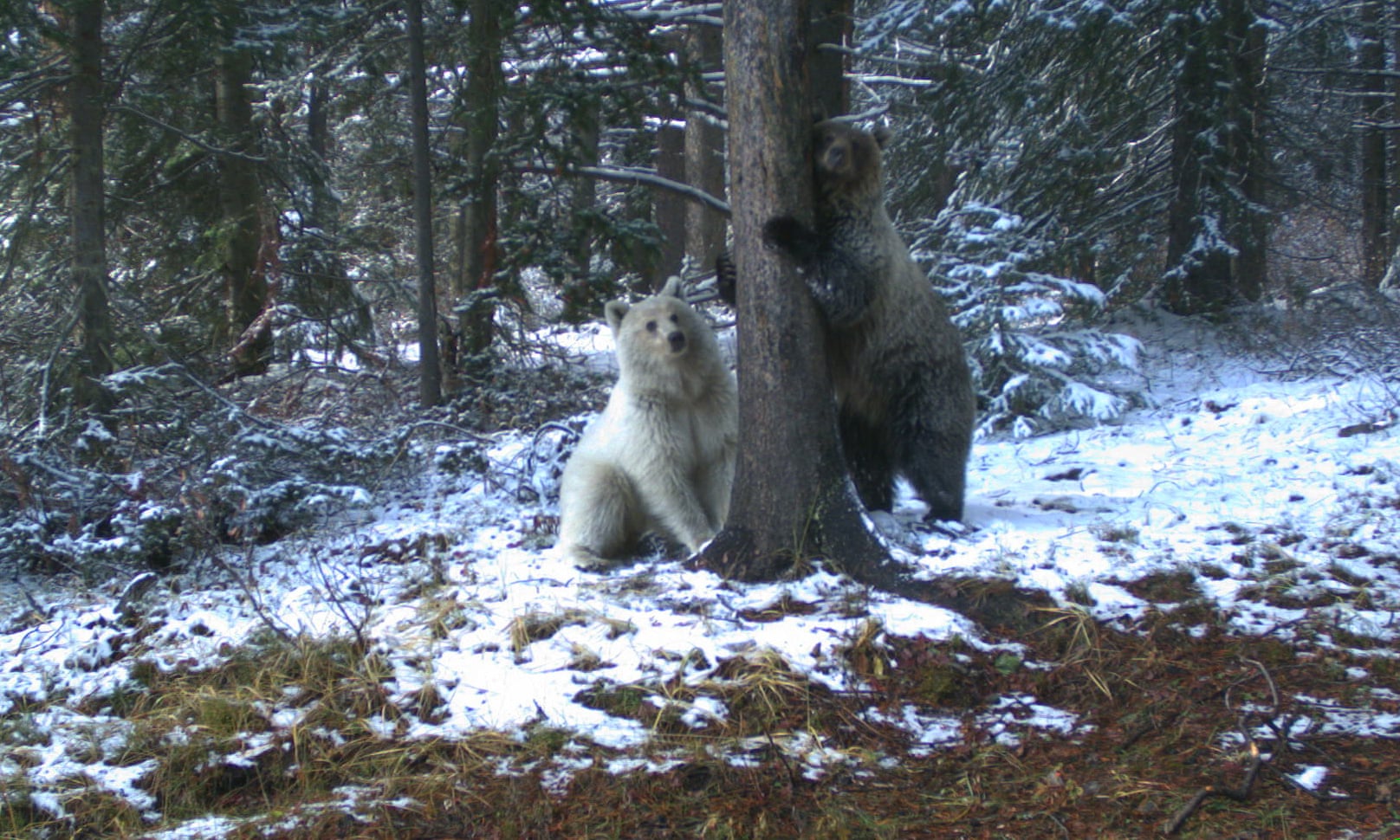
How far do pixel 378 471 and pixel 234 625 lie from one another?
2.90 metres

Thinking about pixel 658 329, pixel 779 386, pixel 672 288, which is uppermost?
pixel 672 288

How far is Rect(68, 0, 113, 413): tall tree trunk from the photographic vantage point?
773cm

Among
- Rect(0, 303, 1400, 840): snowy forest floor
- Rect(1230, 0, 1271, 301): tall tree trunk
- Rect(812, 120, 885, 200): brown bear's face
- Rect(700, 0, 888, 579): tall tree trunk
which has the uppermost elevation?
Rect(1230, 0, 1271, 301): tall tree trunk

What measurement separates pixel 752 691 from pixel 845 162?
3.04 metres

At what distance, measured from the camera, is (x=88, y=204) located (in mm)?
7941

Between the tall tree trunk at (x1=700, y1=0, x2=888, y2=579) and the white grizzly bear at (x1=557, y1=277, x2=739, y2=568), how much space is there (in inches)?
31.4

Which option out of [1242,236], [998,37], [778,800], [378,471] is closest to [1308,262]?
[1242,236]

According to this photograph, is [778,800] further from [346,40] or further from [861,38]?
[861,38]

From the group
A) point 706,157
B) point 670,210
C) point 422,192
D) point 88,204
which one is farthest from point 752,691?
point 670,210

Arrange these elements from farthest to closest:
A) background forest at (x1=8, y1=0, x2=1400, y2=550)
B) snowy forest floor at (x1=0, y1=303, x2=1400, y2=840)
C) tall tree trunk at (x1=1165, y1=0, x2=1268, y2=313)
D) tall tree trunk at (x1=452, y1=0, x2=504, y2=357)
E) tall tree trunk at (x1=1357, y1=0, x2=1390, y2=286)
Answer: tall tree trunk at (x1=1357, y1=0, x2=1390, y2=286) → tall tree trunk at (x1=1165, y1=0, x2=1268, y2=313) → tall tree trunk at (x1=452, y1=0, x2=504, y2=357) → background forest at (x1=8, y1=0, x2=1400, y2=550) → snowy forest floor at (x1=0, y1=303, x2=1400, y2=840)

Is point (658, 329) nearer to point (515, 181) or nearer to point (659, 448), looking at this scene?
point (659, 448)

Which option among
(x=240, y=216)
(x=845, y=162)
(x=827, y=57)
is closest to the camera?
(x=845, y=162)

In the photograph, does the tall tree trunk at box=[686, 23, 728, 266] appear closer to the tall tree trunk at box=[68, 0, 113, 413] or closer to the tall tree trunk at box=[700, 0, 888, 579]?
the tall tree trunk at box=[68, 0, 113, 413]

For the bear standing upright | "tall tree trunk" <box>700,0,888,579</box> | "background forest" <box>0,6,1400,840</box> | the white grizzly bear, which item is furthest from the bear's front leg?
the bear standing upright
